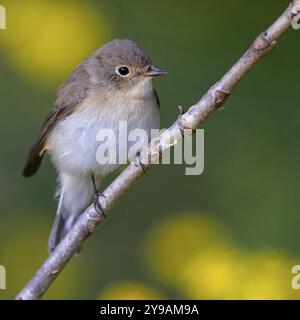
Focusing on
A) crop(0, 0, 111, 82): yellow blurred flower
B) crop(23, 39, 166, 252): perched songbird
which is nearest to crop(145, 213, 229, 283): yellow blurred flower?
crop(23, 39, 166, 252): perched songbird

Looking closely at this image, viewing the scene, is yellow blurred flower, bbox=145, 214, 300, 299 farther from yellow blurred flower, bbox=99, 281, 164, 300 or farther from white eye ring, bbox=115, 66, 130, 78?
white eye ring, bbox=115, 66, 130, 78

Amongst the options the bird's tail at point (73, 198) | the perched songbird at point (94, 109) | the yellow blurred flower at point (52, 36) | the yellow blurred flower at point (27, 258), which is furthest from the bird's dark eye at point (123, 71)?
the yellow blurred flower at point (27, 258)

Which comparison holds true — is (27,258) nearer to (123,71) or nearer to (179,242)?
(179,242)

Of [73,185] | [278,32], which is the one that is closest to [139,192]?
[73,185]

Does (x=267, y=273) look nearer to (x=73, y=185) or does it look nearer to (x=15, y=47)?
(x=73, y=185)

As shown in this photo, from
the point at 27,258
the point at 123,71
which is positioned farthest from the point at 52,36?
the point at 27,258
